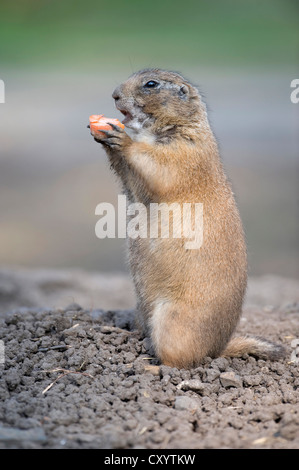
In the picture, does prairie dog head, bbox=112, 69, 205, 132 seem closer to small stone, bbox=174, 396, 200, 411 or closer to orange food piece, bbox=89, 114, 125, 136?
orange food piece, bbox=89, 114, 125, 136

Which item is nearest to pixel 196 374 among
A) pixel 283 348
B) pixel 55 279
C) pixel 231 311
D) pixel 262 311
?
pixel 231 311

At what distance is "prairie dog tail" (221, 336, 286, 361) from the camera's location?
5711mm

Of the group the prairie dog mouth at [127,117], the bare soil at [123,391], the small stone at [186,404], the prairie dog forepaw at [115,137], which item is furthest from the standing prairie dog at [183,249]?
the small stone at [186,404]

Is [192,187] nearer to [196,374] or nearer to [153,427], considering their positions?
[196,374]

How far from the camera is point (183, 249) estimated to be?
530 cm

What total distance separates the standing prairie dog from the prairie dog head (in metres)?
0.02

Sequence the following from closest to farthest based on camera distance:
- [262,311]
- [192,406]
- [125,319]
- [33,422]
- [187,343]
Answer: [33,422]
[192,406]
[187,343]
[125,319]
[262,311]

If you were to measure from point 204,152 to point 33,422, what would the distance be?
8.62ft

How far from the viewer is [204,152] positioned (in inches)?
216

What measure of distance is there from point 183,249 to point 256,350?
1.23 metres

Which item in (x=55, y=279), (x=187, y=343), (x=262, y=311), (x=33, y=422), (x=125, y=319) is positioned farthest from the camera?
(x=55, y=279)

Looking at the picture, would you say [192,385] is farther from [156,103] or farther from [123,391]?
[156,103]

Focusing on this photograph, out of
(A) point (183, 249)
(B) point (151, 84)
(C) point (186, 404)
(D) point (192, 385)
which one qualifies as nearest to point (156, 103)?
(B) point (151, 84)

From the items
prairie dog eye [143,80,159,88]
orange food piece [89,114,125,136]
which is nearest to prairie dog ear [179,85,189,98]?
prairie dog eye [143,80,159,88]
